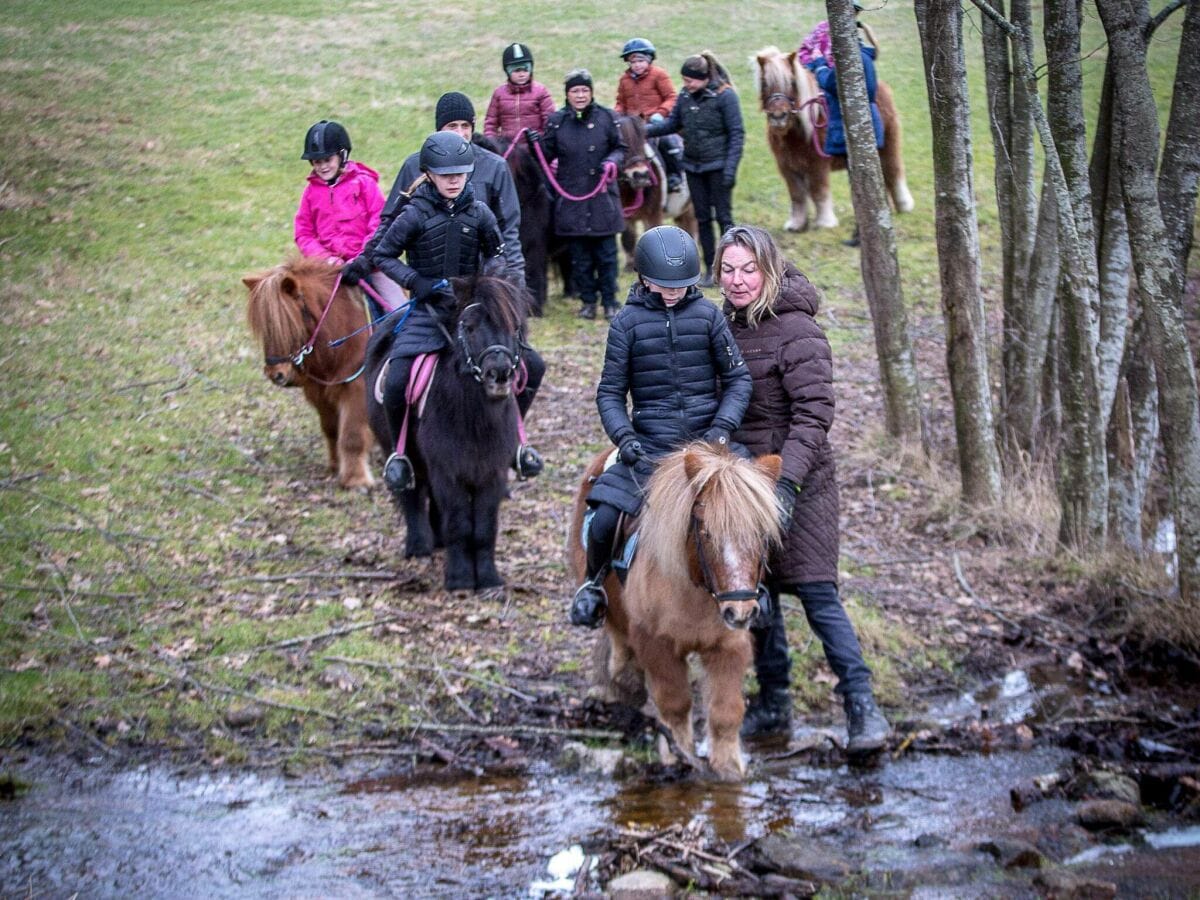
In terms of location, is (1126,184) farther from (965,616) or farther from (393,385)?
(393,385)

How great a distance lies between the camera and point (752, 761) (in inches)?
247

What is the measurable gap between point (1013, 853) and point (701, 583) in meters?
1.72

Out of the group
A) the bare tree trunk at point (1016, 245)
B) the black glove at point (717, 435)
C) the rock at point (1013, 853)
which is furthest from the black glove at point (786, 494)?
the bare tree trunk at point (1016, 245)

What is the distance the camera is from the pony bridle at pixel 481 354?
7484 mm

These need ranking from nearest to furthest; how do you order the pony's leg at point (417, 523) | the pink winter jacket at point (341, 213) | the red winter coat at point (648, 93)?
the pony's leg at point (417, 523)
the pink winter jacket at point (341, 213)
the red winter coat at point (648, 93)

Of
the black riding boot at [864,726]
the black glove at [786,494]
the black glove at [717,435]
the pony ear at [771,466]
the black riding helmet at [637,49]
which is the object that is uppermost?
the black riding helmet at [637,49]

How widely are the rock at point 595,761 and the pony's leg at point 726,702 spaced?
1.56 ft

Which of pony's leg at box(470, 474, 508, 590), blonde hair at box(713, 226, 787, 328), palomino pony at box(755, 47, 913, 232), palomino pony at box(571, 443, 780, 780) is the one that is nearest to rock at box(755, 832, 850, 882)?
palomino pony at box(571, 443, 780, 780)

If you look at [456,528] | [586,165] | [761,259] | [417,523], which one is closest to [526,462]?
[456,528]

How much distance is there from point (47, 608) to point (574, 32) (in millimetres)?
19374

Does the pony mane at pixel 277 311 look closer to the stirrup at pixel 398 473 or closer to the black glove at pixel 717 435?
the stirrup at pixel 398 473

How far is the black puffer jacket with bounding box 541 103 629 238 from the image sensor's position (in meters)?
13.2

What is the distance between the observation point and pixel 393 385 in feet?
26.6

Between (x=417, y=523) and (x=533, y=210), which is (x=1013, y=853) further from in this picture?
(x=533, y=210)
